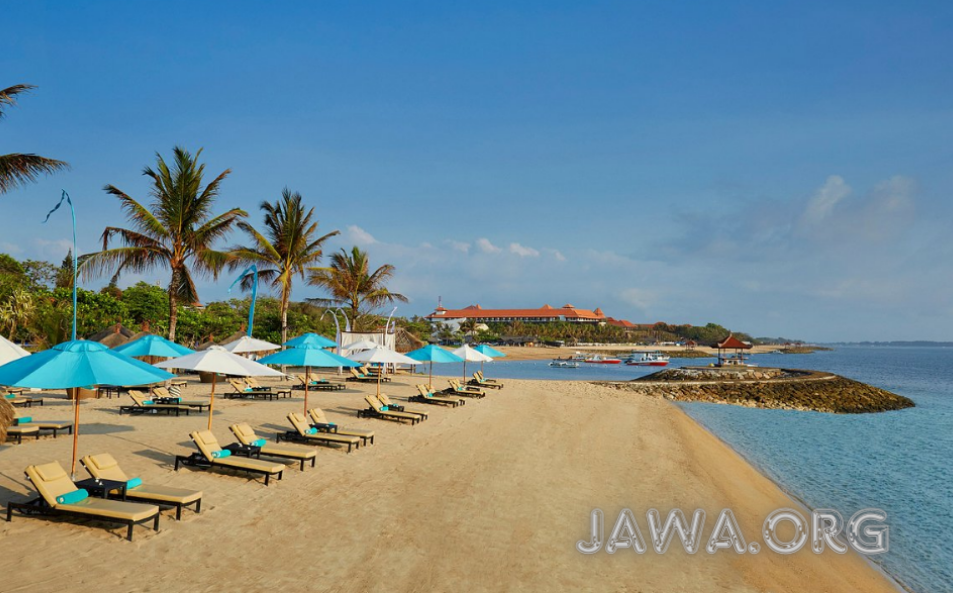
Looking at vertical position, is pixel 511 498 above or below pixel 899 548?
above

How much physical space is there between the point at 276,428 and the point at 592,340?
12648cm

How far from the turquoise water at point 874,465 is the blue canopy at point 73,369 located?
11.5m

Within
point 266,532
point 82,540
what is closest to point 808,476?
point 266,532

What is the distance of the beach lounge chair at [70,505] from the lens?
6324 mm

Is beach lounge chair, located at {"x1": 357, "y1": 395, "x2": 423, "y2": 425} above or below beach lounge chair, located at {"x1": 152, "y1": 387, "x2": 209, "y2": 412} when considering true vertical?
below

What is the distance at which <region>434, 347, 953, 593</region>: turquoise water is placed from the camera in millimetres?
9547

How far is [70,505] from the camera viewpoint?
21.3 ft

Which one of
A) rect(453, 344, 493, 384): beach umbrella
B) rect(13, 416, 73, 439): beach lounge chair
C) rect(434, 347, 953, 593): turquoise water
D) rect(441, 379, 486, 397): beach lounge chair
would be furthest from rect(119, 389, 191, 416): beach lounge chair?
rect(434, 347, 953, 593): turquoise water

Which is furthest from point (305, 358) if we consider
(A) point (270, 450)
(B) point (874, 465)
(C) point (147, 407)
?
(B) point (874, 465)

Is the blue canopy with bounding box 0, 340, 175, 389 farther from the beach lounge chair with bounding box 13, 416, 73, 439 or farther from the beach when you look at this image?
the beach lounge chair with bounding box 13, 416, 73, 439

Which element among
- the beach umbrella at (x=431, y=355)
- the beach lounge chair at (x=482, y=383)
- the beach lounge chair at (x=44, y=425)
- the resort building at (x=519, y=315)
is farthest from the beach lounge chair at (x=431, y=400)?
the resort building at (x=519, y=315)

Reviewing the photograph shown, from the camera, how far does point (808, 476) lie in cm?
1424

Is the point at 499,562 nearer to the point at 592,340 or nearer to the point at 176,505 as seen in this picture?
the point at 176,505

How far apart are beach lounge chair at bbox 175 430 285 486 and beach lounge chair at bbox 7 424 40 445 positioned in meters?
3.94
